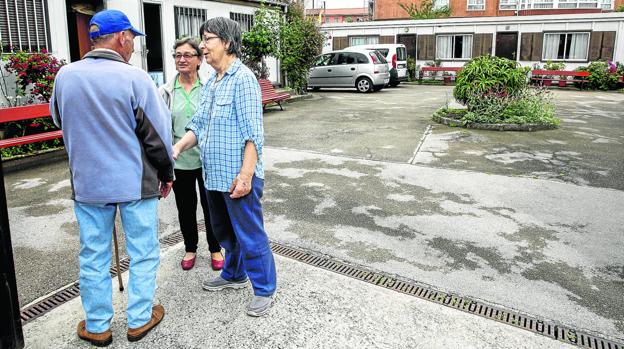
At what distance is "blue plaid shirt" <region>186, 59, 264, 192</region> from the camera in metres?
3.12

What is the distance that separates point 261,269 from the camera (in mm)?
3348

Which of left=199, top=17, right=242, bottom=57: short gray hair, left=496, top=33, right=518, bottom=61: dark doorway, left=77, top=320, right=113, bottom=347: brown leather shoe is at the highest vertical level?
left=496, top=33, right=518, bottom=61: dark doorway

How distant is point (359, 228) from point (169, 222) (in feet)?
6.41

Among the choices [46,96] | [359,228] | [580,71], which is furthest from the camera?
[580,71]

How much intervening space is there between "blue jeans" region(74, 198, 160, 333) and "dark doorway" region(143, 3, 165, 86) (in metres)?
11.3

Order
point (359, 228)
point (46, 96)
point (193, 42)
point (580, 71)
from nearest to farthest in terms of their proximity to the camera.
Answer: point (193, 42) → point (359, 228) → point (46, 96) → point (580, 71)

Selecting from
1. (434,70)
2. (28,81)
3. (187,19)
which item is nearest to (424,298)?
(28,81)

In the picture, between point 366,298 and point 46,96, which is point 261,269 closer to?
point 366,298

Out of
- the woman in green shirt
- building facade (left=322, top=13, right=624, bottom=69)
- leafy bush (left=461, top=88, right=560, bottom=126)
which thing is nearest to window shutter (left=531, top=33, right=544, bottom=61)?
building facade (left=322, top=13, right=624, bottom=69)

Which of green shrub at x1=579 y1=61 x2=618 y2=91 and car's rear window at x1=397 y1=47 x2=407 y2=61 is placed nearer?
green shrub at x1=579 y1=61 x2=618 y2=91

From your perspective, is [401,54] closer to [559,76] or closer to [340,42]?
[340,42]

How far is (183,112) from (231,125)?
101 cm

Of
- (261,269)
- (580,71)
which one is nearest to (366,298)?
(261,269)

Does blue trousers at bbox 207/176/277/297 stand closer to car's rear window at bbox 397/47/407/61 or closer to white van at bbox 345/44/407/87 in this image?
white van at bbox 345/44/407/87
